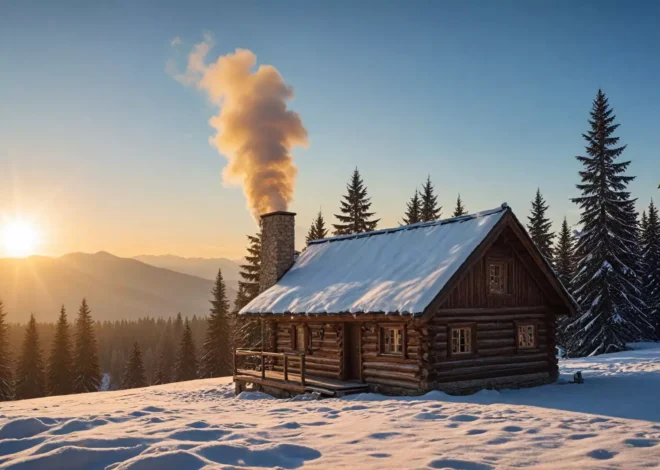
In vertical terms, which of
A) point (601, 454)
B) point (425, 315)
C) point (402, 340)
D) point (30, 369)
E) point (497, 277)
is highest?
point (497, 277)

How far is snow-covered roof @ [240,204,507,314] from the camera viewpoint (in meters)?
18.2

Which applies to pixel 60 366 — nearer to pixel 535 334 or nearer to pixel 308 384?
pixel 308 384

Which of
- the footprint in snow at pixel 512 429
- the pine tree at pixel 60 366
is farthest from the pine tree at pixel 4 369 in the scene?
the footprint in snow at pixel 512 429

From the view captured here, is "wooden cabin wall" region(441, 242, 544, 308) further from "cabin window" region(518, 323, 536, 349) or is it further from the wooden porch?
the wooden porch

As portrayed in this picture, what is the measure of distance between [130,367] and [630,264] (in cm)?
5296

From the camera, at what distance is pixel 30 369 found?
5309cm

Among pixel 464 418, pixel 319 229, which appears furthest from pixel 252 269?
pixel 464 418

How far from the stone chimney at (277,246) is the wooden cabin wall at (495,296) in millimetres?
10584

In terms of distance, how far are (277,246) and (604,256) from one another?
2317 centimetres

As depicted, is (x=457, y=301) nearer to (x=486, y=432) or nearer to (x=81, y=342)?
(x=486, y=432)

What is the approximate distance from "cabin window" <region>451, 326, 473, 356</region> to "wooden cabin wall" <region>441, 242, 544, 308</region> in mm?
829

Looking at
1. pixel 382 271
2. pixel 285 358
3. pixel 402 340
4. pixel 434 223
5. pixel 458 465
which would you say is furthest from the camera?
pixel 434 223

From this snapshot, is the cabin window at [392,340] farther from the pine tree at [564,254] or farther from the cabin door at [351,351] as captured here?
the pine tree at [564,254]

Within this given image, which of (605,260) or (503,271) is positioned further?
(605,260)
